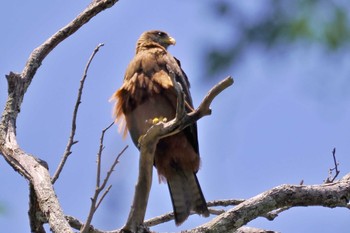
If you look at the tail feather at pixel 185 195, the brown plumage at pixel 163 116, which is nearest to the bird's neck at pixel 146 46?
the brown plumage at pixel 163 116

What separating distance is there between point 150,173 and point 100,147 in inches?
12.8

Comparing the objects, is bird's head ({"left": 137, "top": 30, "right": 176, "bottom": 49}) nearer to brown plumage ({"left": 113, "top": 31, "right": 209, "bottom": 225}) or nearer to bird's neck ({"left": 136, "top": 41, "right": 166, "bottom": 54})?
bird's neck ({"left": 136, "top": 41, "right": 166, "bottom": 54})

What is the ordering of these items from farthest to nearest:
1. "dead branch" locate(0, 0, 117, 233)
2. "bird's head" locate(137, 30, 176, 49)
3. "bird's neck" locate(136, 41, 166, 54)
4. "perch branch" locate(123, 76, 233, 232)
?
1. "bird's head" locate(137, 30, 176, 49)
2. "bird's neck" locate(136, 41, 166, 54)
3. "dead branch" locate(0, 0, 117, 233)
4. "perch branch" locate(123, 76, 233, 232)

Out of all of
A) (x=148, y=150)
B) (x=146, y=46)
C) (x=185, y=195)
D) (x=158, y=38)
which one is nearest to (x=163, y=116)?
(x=185, y=195)

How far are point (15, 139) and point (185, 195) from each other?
132 cm

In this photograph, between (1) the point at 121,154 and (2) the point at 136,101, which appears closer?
(1) the point at 121,154

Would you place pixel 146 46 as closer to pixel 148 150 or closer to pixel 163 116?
A: pixel 163 116

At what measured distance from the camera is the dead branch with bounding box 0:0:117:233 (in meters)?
3.10

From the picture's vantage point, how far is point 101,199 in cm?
262

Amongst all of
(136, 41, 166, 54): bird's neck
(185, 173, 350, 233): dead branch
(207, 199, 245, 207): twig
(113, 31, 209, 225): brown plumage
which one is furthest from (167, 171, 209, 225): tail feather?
(136, 41, 166, 54): bird's neck

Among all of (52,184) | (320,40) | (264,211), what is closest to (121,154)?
(52,184)

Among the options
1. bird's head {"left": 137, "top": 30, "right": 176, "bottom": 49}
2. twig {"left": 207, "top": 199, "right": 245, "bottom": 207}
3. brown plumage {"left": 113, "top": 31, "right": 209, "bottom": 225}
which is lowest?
twig {"left": 207, "top": 199, "right": 245, "bottom": 207}

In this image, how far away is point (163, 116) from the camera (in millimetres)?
4359

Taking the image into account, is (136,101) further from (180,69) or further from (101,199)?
(101,199)
